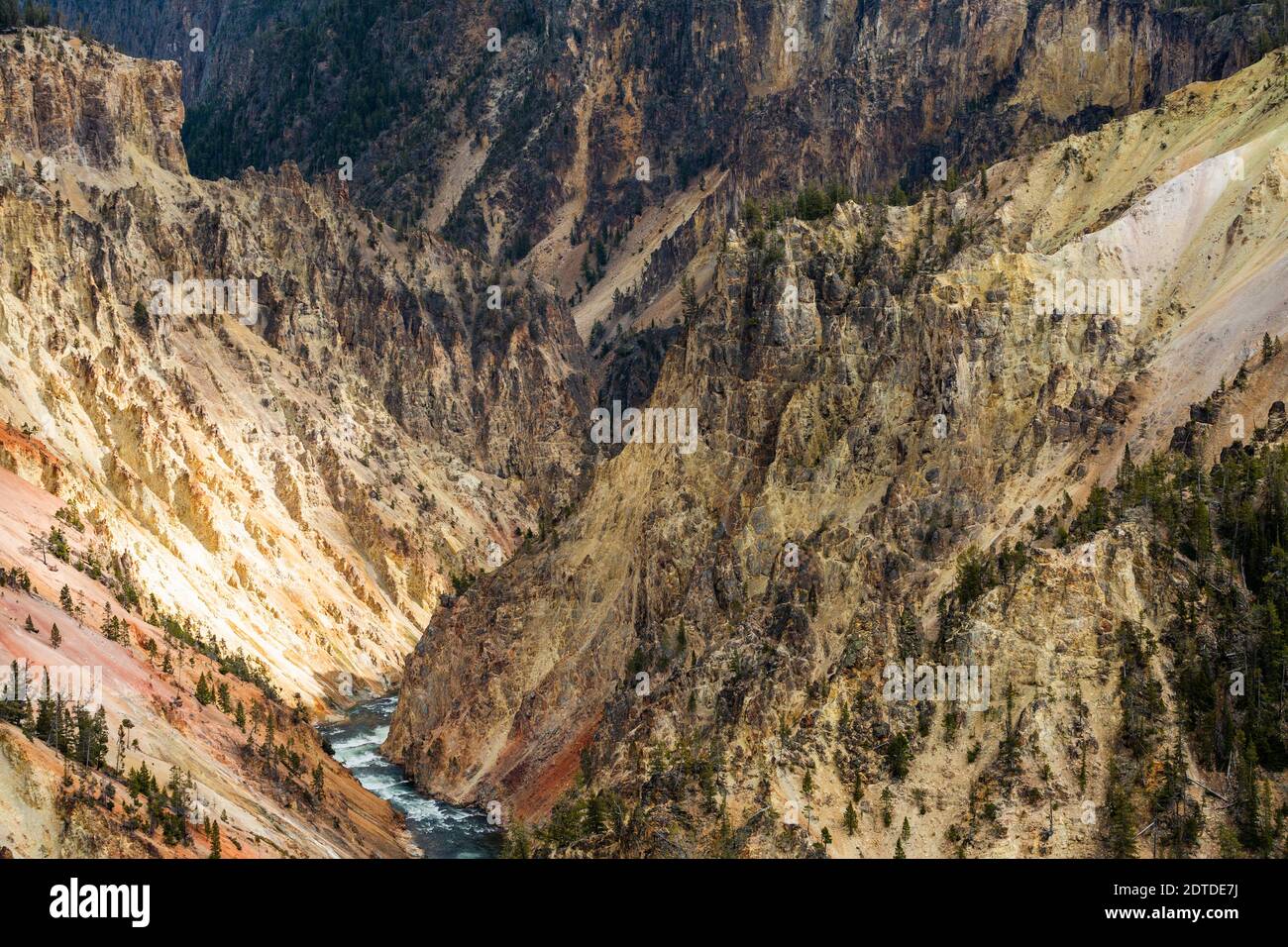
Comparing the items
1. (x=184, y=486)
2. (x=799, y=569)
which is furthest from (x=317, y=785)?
(x=184, y=486)

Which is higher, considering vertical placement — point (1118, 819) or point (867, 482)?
point (867, 482)

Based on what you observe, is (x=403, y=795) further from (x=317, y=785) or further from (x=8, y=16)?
(x=8, y=16)

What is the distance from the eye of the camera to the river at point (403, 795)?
95.6 meters

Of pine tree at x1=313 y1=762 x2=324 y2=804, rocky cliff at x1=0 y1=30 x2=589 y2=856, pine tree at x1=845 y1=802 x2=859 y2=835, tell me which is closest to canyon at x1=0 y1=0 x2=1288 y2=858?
pine tree at x1=313 y1=762 x2=324 y2=804

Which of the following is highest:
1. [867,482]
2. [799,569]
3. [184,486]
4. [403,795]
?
[184,486]

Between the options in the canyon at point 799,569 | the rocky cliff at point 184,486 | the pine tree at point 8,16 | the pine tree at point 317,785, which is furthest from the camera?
the pine tree at point 8,16

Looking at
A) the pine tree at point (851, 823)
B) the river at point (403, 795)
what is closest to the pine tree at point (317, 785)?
the river at point (403, 795)

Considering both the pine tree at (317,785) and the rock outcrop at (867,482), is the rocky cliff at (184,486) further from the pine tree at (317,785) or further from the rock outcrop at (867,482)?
the rock outcrop at (867,482)

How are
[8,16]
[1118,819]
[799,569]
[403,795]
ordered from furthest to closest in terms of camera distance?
[8,16] < [403,795] < [799,569] < [1118,819]

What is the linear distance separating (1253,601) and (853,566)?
18.5m

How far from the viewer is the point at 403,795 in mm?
107000

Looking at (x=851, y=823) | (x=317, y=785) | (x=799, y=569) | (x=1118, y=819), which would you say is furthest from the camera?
(x=317, y=785)

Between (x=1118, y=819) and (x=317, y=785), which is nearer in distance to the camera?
(x=1118, y=819)
